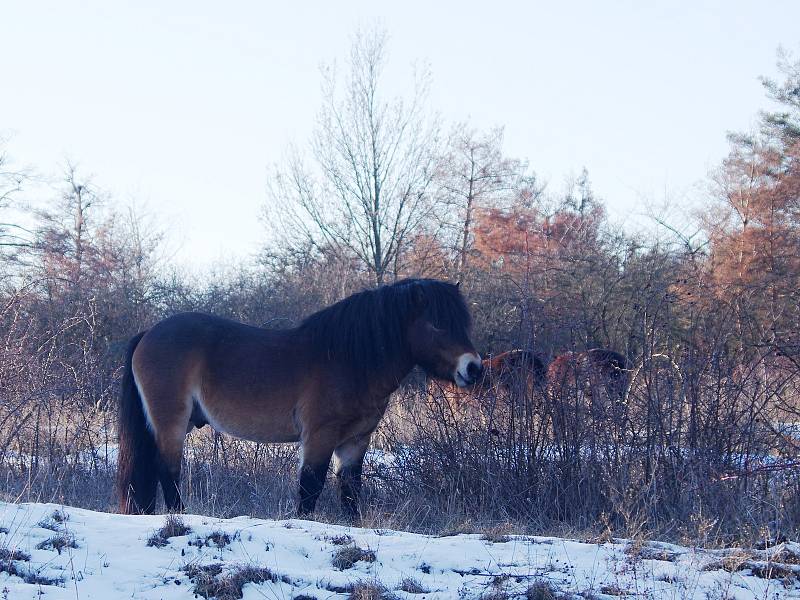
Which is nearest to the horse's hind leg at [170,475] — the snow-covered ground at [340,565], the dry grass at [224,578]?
the snow-covered ground at [340,565]

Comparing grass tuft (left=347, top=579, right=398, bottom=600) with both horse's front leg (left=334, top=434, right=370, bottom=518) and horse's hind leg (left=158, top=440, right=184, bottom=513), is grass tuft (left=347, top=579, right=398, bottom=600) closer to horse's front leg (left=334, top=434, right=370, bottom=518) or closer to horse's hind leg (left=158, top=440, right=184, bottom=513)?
horse's front leg (left=334, top=434, right=370, bottom=518)

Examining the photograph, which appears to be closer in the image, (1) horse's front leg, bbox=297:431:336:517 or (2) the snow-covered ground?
(2) the snow-covered ground

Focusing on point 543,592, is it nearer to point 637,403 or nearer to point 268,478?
point 637,403

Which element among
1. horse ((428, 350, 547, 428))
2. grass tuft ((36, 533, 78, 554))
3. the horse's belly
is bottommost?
grass tuft ((36, 533, 78, 554))

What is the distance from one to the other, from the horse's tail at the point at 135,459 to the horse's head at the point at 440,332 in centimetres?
219

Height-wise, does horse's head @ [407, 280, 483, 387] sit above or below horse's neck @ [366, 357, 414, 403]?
above

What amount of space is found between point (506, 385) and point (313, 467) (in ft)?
5.78

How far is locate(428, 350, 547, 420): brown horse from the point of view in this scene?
7008 mm

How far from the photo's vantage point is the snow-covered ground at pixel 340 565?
4012 mm

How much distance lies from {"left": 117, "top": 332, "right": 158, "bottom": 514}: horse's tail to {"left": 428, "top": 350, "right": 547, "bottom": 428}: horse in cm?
230

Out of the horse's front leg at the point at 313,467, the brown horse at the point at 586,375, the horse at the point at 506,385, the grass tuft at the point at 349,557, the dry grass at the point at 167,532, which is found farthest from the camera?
the horse at the point at 506,385

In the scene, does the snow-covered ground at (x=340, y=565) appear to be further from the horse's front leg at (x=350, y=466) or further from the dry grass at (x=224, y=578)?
the horse's front leg at (x=350, y=466)

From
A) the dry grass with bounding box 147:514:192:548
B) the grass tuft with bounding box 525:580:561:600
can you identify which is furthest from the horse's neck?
the grass tuft with bounding box 525:580:561:600

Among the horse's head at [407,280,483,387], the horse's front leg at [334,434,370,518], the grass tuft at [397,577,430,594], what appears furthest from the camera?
the horse's front leg at [334,434,370,518]
